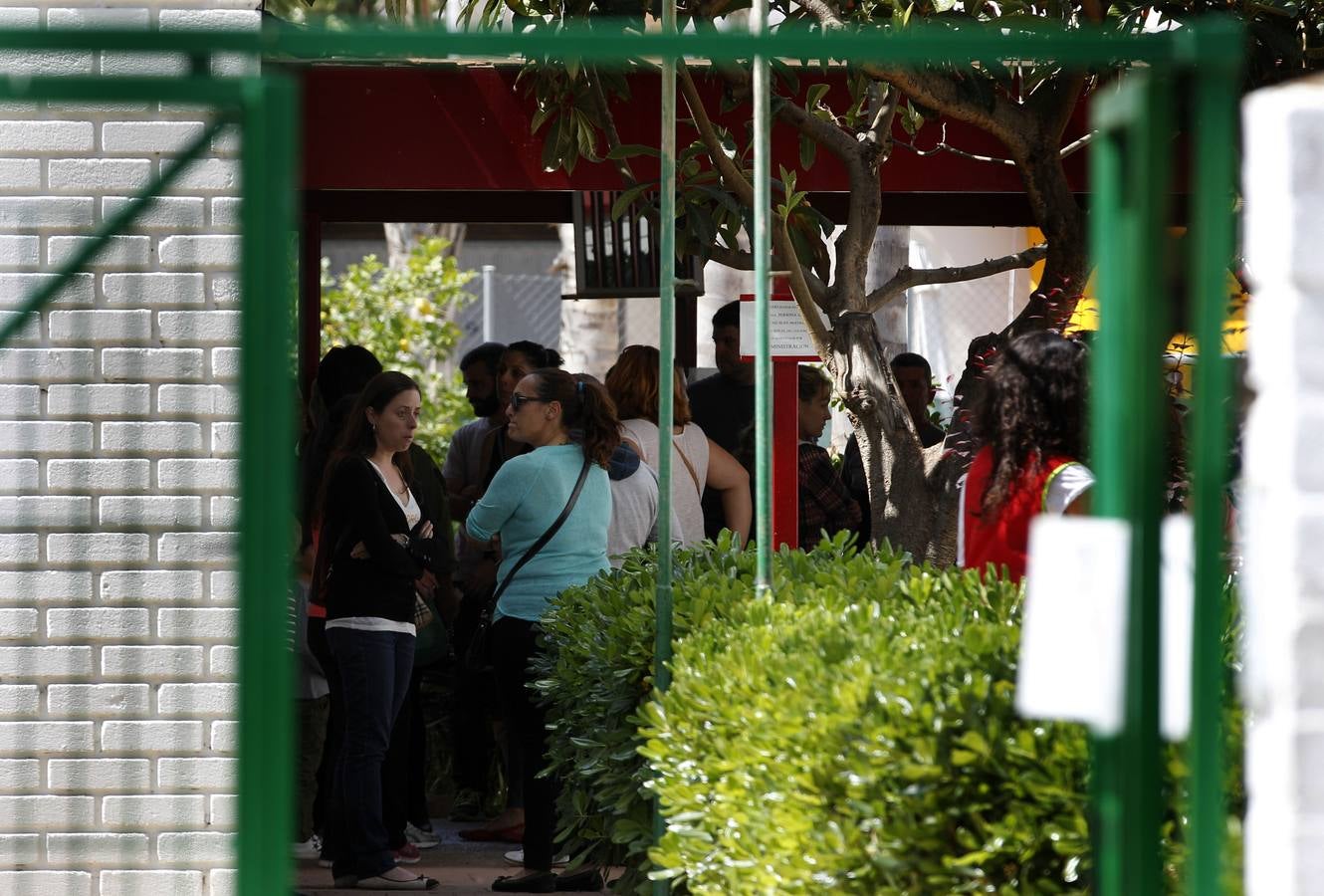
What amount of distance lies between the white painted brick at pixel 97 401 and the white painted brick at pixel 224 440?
19cm

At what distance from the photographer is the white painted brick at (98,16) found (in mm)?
4852

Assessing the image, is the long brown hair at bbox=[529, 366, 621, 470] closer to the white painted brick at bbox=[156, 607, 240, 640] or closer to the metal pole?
the white painted brick at bbox=[156, 607, 240, 640]

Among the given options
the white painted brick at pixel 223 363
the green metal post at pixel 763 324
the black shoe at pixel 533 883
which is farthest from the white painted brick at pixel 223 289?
the black shoe at pixel 533 883

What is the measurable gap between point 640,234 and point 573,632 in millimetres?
3805

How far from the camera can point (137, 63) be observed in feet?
16.8

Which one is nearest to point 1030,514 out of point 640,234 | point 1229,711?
point 1229,711

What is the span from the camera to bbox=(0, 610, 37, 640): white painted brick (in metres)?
4.88

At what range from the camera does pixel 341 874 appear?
602 cm

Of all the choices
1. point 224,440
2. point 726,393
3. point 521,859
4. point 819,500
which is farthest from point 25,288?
point 726,393

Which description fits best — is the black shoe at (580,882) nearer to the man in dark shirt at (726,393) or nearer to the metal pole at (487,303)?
the man in dark shirt at (726,393)

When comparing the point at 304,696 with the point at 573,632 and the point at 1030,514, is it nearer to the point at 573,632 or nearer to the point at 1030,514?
the point at 573,632

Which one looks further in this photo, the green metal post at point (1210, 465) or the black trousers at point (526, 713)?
the black trousers at point (526, 713)

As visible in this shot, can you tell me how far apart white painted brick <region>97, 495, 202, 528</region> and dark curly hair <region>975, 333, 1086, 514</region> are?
2196mm

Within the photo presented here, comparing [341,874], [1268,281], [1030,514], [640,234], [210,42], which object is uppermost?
[640,234]
